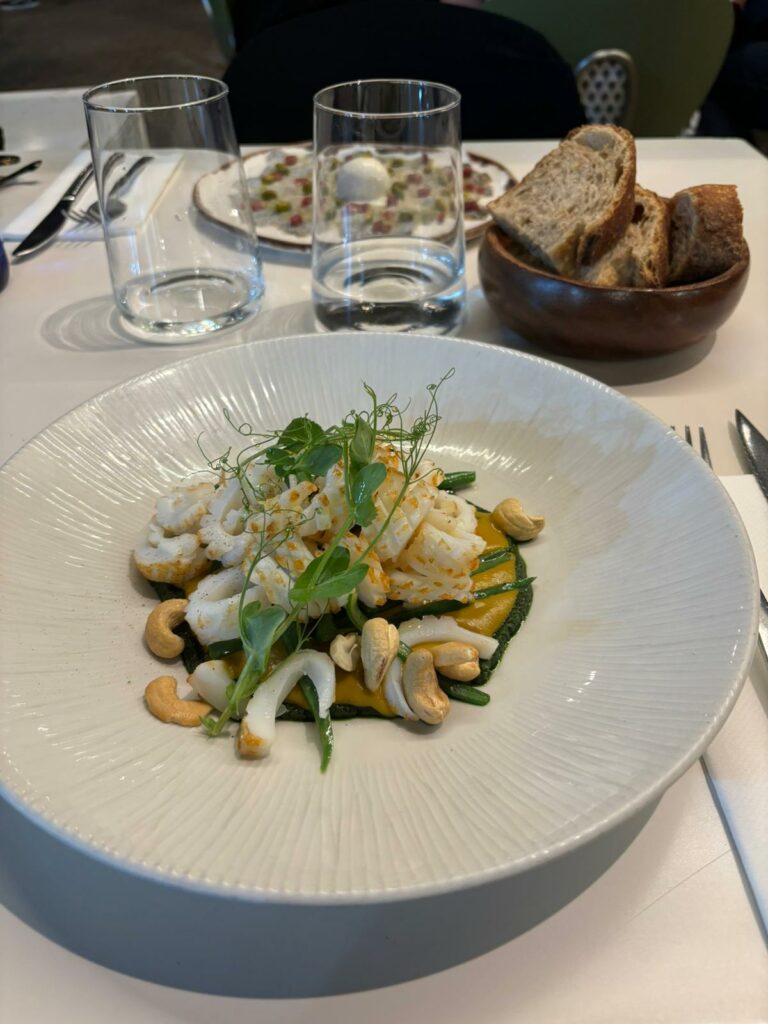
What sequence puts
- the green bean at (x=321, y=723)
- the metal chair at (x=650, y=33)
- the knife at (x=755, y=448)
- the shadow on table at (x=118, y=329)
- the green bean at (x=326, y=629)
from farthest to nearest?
the metal chair at (x=650, y=33)
the shadow on table at (x=118, y=329)
the knife at (x=755, y=448)
the green bean at (x=326, y=629)
the green bean at (x=321, y=723)

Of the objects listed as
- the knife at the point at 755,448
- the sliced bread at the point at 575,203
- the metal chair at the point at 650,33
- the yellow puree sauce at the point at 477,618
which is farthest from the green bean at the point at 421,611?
the metal chair at the point at 650,33

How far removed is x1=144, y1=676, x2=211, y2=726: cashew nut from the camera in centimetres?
66

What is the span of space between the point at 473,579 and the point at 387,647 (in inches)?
6.2

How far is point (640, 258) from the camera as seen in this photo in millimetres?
1139

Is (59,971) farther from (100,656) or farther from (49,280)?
(49,280)

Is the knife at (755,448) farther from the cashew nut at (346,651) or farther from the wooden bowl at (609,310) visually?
the cashew nut at (346,651)

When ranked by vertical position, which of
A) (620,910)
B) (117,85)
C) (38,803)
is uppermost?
(117,85)

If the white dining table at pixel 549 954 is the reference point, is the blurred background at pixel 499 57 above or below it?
above

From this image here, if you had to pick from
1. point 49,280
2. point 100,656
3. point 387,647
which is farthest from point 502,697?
point 49,280

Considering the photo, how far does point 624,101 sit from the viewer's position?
2611 millimetres

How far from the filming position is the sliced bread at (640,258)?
1.14m

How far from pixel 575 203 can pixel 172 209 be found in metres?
0.68

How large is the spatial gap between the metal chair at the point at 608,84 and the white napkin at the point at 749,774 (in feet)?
7.38

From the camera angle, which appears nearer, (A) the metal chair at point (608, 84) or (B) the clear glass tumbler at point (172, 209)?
(B) the clear glass tumbler at point (172, 209)
